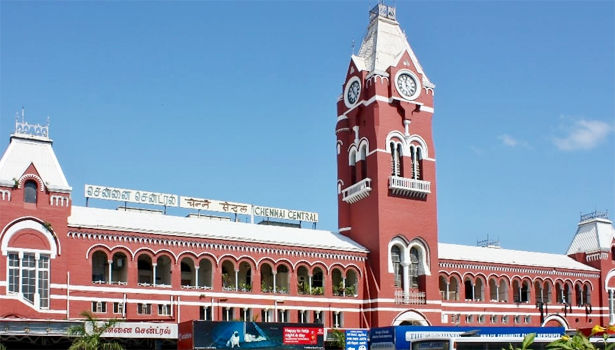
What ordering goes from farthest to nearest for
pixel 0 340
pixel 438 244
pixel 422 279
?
pixel 438 244 < pixel 422 279 < pixel 0 340

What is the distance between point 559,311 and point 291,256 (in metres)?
29.7

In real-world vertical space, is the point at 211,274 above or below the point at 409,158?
below

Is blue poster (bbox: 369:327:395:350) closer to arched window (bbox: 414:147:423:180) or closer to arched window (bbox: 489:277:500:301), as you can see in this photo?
arched window (bbox: 414:147:423:180)

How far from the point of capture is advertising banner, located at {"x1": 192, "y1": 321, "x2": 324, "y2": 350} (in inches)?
1986

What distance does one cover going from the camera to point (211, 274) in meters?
61.2

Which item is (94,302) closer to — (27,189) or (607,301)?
(27,189)

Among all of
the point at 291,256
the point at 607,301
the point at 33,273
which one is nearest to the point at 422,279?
the point at 291,256

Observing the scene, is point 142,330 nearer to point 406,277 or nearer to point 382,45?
point 406,277

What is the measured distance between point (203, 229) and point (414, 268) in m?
18.3

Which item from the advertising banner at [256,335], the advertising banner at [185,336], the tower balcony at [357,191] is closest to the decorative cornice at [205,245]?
the tower balcony at [357,191]

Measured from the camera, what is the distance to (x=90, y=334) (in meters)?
48.9

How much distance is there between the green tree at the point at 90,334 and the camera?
4794 centimetres

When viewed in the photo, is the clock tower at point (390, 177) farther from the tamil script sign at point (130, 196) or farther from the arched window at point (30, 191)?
the arched window at point (30, 191)

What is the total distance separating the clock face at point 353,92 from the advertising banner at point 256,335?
75.3 ft
